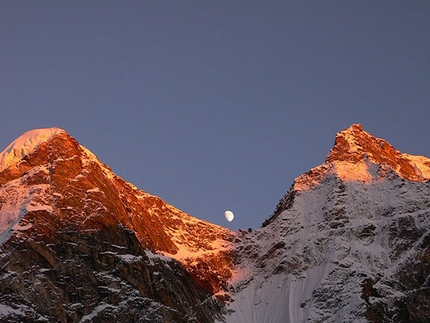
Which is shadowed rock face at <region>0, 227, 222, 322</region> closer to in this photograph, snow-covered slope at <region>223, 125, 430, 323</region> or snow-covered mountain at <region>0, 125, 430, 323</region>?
snow-covered mountain at <region>0, 125, 430, 323</region>

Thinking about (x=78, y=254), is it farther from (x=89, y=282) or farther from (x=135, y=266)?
(x=135, y=266)

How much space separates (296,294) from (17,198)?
165 ft

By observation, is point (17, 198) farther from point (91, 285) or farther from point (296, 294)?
point (296, 294)

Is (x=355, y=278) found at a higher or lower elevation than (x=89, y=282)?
lower

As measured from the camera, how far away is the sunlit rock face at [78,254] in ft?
527

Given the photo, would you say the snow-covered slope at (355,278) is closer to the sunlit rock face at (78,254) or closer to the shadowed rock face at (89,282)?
the sunlit rock face at (78,254)

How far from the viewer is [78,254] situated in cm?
17000

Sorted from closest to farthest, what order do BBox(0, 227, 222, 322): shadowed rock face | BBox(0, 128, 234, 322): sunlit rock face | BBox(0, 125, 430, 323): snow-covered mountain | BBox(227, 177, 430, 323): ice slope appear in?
1. BBox(0, 227, 222, 322): shadowed rock face
2. BBox(0, 128, 234, 322): sunlit rock face
3. BBox(0, 125, 430, 323): snow-covered mountain
4. BBox(227, 177, 430, 323): ice slope

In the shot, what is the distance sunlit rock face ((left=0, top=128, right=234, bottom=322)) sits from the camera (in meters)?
161

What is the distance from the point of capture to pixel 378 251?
18962cm

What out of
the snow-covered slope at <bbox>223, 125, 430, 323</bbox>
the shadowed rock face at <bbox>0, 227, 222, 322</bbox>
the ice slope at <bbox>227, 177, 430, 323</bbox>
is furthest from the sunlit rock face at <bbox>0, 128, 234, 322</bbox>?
the snow-covered slope at <bbox>223, 125, 430, 323</bbox>

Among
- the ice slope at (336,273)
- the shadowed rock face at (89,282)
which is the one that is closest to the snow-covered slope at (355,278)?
the ice slope at (336,273)

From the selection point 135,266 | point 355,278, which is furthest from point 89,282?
point 355,278

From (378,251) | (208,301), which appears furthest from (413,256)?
(208,301)
